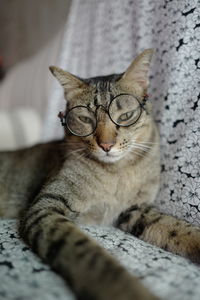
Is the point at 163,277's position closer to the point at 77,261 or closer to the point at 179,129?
the point at 77,261

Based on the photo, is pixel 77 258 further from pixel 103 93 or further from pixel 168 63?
pixel 168 63

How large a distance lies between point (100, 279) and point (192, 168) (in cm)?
55

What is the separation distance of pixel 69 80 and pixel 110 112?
232mm

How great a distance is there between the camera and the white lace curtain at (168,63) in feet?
3.30

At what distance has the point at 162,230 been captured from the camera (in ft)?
3.18

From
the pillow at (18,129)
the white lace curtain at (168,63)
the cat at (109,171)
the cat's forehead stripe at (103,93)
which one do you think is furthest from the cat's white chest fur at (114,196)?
the pillow at (18,129)

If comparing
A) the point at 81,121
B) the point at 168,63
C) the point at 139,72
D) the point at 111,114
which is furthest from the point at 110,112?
the point at 168,63

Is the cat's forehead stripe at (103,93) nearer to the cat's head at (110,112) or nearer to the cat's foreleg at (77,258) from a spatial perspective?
the cat's head at (110,112)

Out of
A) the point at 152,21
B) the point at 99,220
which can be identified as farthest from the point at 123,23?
the point at 99,220

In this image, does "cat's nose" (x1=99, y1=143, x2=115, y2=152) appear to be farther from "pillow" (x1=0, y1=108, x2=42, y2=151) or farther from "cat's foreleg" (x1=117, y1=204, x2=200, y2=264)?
"pillow" (x1=0, y1=108, x2=42, y2=151)

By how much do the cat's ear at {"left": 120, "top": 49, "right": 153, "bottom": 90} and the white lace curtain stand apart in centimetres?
12

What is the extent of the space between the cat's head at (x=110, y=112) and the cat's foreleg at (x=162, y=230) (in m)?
0.23

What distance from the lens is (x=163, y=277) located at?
0.68 m

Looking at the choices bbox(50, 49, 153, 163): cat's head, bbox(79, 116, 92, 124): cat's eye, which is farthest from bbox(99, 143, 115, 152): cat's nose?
bbox(79, 116, 92, 124): cat's eye
